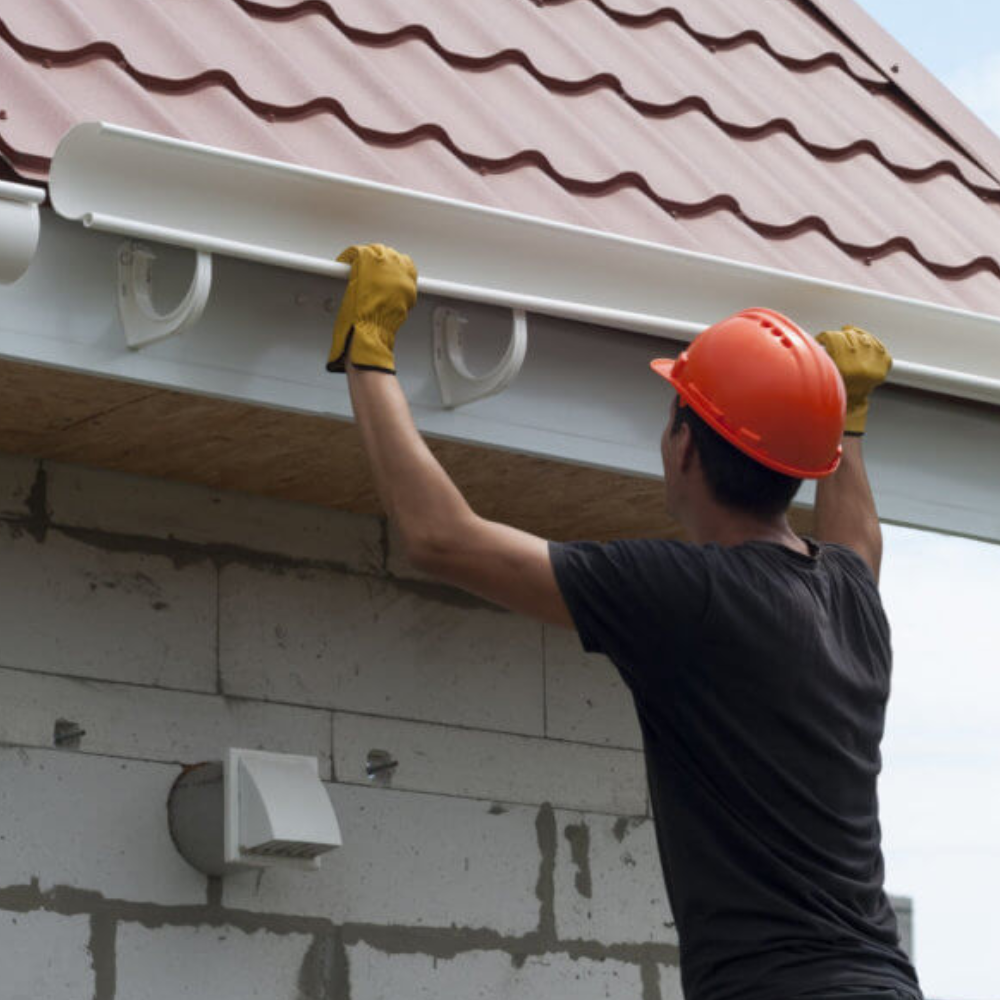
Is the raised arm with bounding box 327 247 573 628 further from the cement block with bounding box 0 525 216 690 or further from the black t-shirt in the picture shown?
the cement block with bounding box 0 525 216 690

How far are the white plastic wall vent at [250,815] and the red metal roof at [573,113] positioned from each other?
1140 mm

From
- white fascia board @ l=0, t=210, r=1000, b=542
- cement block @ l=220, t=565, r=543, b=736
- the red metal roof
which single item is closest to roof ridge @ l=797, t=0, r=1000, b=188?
the red metal roof

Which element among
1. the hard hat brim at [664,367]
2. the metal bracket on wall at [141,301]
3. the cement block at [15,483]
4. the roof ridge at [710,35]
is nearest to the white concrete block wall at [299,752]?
the cement block at [15,483]

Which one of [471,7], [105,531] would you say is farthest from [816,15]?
[105,531]

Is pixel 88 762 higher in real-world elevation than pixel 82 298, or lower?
lower

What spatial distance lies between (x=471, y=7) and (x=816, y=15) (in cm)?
163

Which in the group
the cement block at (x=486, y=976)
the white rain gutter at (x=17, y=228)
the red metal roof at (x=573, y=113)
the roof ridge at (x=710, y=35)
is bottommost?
the cement block at (x=486, y=976)

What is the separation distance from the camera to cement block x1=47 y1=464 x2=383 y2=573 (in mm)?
4484

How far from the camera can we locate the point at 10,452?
441 cm

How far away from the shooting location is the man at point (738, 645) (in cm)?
324

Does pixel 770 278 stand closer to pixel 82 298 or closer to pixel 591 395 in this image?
pixel 591 395

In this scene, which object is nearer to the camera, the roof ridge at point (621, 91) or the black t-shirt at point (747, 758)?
the black t-shirt at point (747, 758)

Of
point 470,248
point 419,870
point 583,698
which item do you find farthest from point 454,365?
point 583,698

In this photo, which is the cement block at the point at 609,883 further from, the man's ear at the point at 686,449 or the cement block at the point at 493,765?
the man's ear at the point at 686,449
